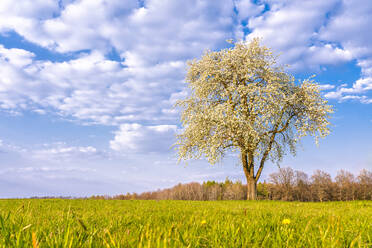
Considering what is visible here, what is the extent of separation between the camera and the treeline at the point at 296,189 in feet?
108

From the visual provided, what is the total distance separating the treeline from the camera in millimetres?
32812

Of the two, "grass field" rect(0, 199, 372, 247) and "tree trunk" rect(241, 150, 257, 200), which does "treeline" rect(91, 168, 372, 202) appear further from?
"grass field" rect(0, 199, 372, 247)

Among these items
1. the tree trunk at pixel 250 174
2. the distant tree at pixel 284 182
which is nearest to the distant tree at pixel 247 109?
the tree trunk at pixel 250 174

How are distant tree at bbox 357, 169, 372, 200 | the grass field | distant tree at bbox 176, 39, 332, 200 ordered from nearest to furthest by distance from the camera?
the grass field, distant tree at bbox 176, 39, 332, 200, distant tree at bbox 357, 169, 372, 200

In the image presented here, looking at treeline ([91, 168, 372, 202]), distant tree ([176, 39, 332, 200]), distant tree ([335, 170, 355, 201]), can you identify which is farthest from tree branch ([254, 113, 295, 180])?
distant tree ([335, 170, 355, 201])

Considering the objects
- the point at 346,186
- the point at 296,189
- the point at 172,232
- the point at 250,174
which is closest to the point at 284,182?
the point at 296,189

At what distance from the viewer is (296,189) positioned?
3406cm

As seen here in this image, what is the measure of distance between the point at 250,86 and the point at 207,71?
3.98 metres

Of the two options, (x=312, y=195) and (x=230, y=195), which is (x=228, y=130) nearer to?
(x=230, y=195)

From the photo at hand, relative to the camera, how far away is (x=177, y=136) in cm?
2380

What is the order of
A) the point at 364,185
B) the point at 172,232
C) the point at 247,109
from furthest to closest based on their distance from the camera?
the point at 364,185 → the point at 247,109 → the point at 172,232

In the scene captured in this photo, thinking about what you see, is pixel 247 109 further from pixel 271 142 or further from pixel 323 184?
pixel 323 184

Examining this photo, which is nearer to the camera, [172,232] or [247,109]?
[172,232]

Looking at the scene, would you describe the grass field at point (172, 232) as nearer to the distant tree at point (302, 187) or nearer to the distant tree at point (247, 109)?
the distant tree at point (247, 109)
